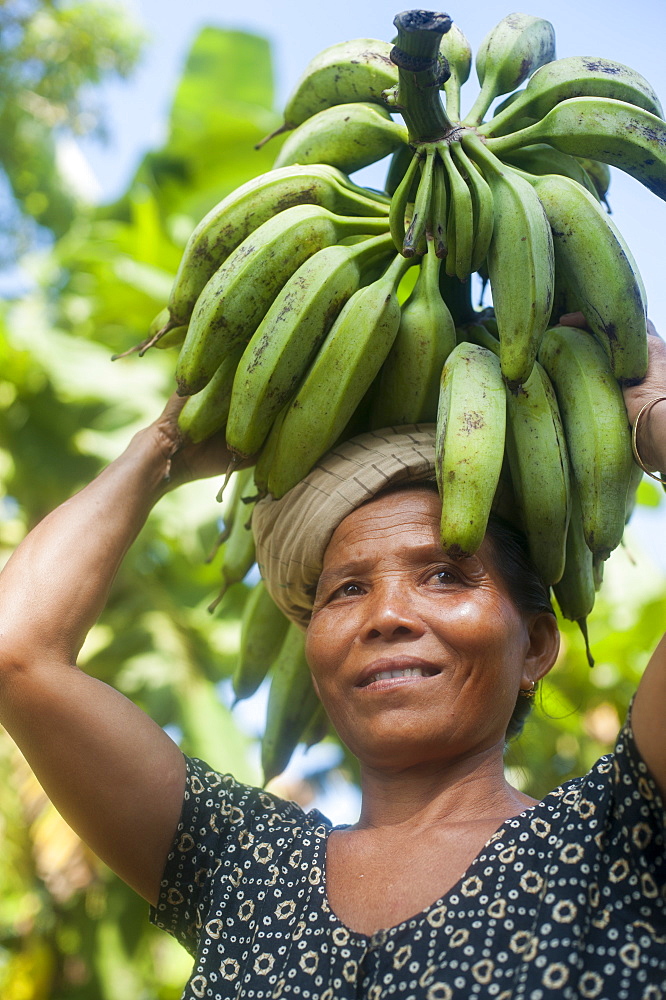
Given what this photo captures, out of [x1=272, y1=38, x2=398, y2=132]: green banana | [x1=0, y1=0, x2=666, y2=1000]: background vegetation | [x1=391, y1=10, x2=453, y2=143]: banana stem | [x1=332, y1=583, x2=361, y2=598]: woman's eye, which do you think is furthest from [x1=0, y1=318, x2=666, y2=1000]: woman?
[x1=0, y1=0, x2=666, y2=1000]: background vegetation

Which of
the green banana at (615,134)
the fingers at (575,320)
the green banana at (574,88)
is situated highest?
the green banana at (574,88)

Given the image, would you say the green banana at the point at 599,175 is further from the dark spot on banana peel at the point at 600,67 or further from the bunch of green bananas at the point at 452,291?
the dark spot on banana peel at the point at 600,67

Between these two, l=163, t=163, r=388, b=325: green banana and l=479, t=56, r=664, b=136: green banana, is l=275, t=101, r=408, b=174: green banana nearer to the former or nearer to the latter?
l=163, t=163, r=388, b=325: green banana

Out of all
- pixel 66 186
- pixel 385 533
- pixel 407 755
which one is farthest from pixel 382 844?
pixel 66 186

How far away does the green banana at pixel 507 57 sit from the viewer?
1827 millimetres

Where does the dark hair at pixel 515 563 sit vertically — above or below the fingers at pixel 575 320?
below

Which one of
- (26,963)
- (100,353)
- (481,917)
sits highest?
(481,917)

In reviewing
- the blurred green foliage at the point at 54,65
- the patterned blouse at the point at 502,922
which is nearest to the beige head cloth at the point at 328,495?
the patterned blouse at the point at 502,922

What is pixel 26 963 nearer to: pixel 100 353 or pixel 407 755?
pixel 100 353

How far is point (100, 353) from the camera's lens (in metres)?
5.21

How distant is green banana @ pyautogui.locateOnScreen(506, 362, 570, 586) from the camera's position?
159 centimetres

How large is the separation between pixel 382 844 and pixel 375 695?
0.79 ft

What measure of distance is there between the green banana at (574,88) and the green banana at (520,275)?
0.78 ft

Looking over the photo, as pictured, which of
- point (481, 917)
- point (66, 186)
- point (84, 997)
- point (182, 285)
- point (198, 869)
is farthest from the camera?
point (66, 186)
